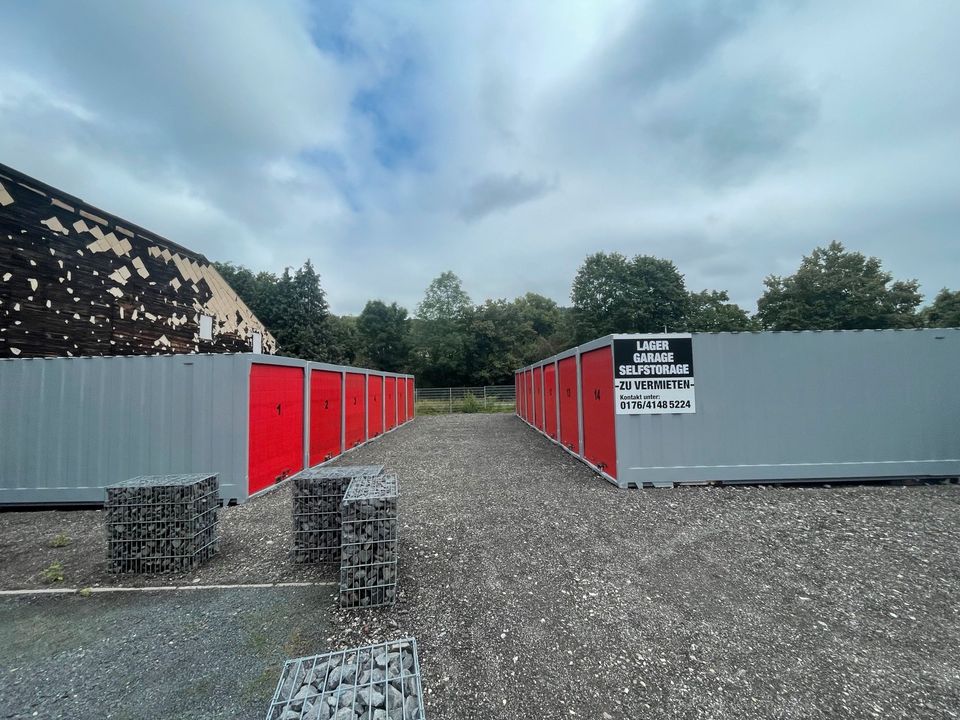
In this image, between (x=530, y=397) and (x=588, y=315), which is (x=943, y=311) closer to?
(x=588, y=315)

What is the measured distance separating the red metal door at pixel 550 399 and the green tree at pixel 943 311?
111ft

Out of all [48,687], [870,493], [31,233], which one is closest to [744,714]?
[48,687]

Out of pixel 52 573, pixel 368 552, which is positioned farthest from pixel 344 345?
pixel 368 552

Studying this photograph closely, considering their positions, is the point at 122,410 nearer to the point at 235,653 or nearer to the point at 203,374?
the point at 203,374

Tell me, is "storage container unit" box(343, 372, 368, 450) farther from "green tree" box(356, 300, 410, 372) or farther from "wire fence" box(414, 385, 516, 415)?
"green tree" box(356, 300, 410, 372)

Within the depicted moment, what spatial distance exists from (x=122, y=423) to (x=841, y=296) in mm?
38873

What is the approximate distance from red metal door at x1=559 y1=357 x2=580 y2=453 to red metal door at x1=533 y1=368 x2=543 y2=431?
11.1 ft

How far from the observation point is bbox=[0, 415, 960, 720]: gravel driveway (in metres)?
2.31

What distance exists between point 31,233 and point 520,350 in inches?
1184

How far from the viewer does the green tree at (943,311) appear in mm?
27906

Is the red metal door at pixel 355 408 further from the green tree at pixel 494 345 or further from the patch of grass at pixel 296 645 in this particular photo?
the green tree at pixel 494 345

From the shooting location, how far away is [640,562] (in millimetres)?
3979

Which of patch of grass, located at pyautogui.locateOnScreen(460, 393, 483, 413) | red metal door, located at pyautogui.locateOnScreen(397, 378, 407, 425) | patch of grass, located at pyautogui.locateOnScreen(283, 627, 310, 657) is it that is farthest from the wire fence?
patch of grass, located at pyautogui.locateOnScreen(283, 627, 310, 657)

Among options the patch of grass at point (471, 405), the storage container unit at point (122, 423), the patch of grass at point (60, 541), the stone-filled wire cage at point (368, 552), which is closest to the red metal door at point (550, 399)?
the storage container unit at point (122, 423)
